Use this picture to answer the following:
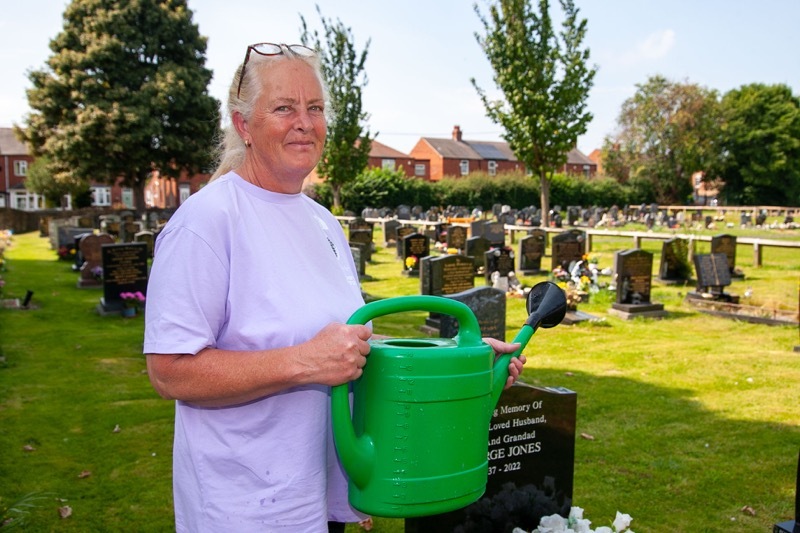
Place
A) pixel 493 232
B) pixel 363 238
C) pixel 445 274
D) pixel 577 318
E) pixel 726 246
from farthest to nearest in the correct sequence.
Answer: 1. pixel 493 232
2. pixel 363 238
3. pixel 726 246
4. pixel 445 274
5. pixel 577 318

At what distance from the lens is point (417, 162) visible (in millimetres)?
69688

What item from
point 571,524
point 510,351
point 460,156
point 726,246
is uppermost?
point 460,156

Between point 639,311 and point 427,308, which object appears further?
point 639,311

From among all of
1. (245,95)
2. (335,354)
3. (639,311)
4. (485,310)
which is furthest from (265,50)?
(639,311)

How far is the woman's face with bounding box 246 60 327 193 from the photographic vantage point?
1749mm

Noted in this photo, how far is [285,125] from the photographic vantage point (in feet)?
5.74

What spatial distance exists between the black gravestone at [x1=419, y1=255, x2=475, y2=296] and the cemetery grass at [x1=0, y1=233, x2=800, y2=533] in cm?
71

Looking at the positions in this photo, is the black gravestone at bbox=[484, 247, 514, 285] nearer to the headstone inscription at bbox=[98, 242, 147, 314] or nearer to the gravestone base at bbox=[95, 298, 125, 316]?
the headstone inscription at bbox=[98, 242, 147, 314]

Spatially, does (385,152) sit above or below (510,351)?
above

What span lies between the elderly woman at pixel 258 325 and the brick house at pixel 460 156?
65.6m

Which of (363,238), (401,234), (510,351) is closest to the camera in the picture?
(510,351)

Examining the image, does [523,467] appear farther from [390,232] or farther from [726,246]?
[390,232]

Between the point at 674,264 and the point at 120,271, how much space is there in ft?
36.7

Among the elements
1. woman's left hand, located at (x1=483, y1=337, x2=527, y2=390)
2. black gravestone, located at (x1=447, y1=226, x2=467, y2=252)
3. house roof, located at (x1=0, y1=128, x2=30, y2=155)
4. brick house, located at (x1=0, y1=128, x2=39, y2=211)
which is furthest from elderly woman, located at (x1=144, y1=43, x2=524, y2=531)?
house roof, located at (x1=0, y1=128, x2=30, y2=155)
